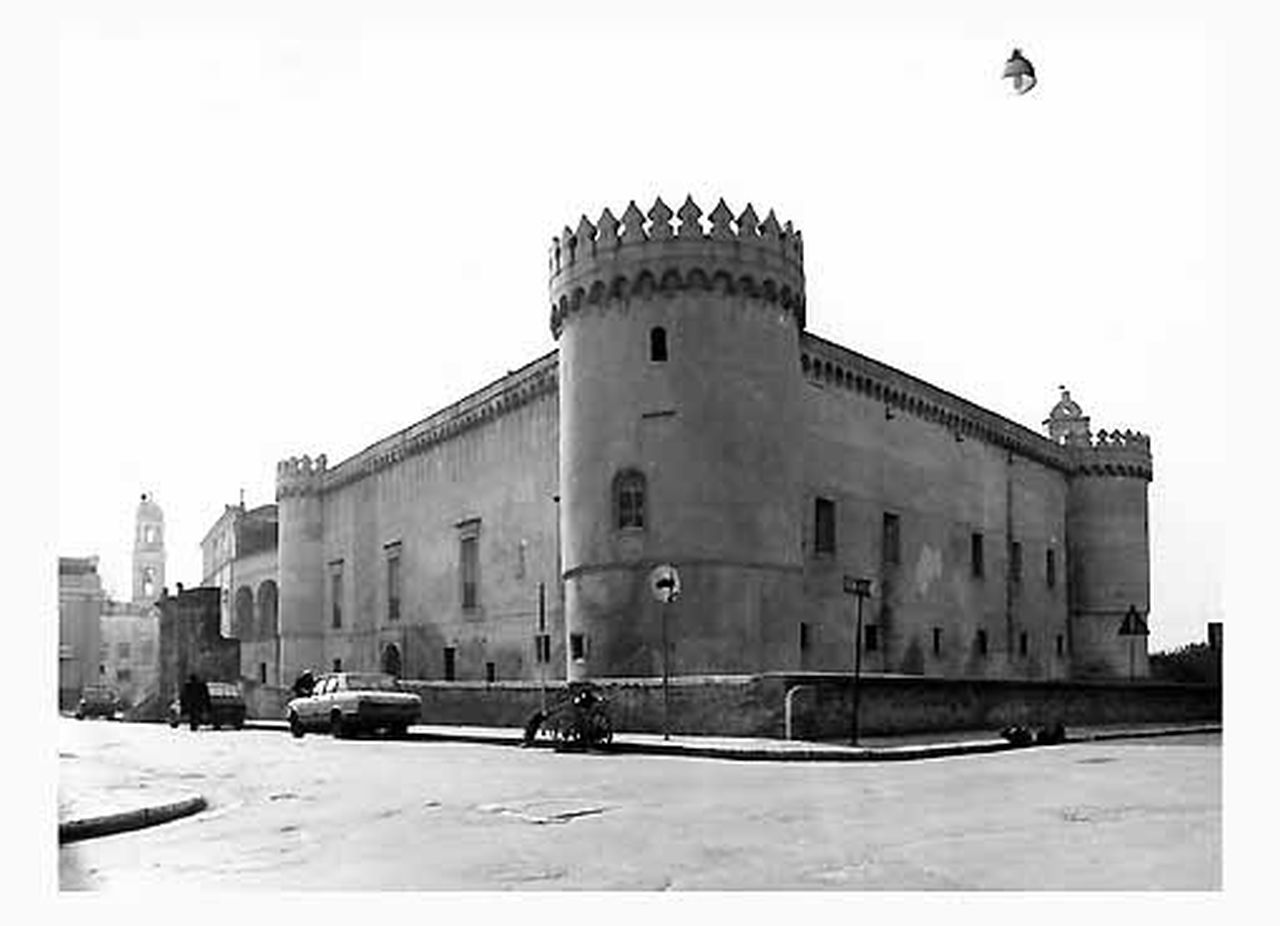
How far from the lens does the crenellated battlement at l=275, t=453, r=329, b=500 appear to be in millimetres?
47969

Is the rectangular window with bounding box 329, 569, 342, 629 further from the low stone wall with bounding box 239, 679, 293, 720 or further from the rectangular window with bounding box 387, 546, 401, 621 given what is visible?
the low stone wall with bounding box 239, 679, 293, 720

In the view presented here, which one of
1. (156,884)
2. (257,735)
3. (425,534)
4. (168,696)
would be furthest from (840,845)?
(168,696)

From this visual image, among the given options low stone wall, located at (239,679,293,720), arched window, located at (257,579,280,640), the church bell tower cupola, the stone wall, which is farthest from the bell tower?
the church bell tower cupola

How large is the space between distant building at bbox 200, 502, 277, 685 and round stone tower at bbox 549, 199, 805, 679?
27805 mm

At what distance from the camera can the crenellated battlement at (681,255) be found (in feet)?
94.2

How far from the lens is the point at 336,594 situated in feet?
152

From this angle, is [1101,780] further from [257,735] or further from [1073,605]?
[1073,605]

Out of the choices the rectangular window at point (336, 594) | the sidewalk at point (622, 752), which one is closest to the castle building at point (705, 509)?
Answer: the rectangular window at point (336, 594)

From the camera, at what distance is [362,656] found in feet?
144

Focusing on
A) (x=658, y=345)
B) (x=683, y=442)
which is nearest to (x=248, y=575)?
(x=658, y=345)

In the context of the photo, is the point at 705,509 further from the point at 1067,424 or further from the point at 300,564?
the point at 1067,424

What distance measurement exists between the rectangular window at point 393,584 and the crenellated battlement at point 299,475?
6.31 m

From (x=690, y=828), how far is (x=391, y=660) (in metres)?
31.8

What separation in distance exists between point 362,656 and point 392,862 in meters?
34.9
